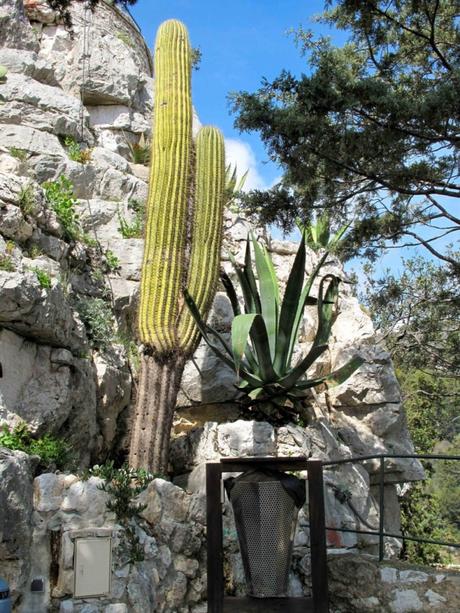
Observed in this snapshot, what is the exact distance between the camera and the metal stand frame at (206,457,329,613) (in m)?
3.88

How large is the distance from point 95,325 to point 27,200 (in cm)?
147

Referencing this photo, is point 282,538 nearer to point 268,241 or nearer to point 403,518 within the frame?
point 268,241

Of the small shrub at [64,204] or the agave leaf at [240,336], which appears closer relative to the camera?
the agave leaf at [240,336]

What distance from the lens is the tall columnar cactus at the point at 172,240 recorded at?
633cm

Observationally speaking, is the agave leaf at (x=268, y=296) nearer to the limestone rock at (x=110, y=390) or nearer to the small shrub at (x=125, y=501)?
the limestone rock at (x=110, y=390)

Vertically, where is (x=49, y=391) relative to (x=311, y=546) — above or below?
above

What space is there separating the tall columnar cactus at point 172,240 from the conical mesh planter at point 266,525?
7.00 ft

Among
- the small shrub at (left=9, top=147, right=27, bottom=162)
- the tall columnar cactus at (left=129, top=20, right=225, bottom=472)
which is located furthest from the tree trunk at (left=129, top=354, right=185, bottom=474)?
the small shrub at (left=9, top=147, right=27, bottom=162)

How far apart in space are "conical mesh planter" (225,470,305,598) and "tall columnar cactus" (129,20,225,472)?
7.00ft

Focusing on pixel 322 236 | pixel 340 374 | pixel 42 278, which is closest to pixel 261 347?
pixel 340 374

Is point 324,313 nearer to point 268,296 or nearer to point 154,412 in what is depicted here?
point 268,296

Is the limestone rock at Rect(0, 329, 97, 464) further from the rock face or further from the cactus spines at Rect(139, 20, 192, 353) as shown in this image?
the cactus spines at Rect(139, 20, 192, 353)

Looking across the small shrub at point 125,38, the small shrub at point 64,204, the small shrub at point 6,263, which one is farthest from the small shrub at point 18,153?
the small shrub at point 125,38

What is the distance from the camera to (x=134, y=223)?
30.8 ft
